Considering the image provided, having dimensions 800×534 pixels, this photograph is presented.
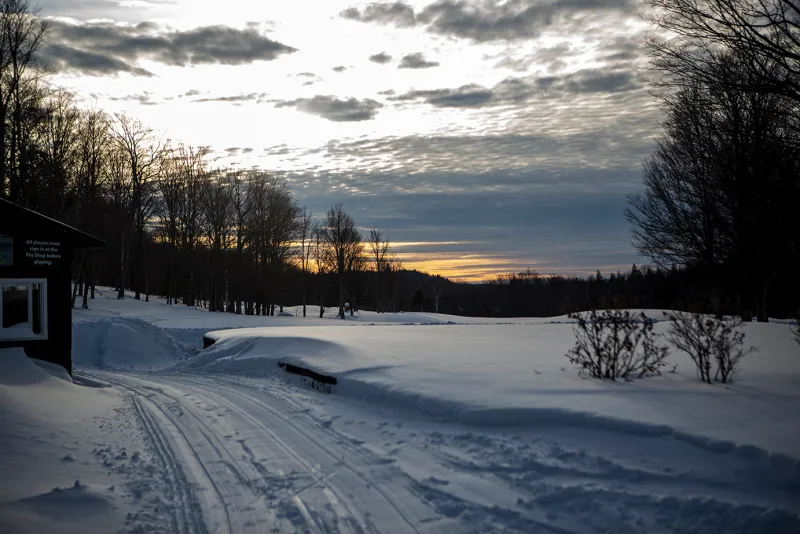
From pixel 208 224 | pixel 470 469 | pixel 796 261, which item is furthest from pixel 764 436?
pixel 208 224

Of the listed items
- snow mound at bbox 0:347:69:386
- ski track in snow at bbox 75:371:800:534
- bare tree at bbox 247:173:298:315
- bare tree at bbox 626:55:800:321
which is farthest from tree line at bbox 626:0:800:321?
bare tree at bbox 247:173:298:315

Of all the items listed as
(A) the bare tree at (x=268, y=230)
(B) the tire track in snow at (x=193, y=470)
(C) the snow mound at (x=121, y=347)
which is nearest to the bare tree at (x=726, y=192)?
(B) the tire track in snow at (x=193, y=470)

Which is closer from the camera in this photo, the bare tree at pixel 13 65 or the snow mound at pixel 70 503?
the snow mound at pixel 70 503

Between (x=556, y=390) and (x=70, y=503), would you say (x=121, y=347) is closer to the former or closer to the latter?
(x=70, y=503)

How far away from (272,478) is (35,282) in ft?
37.6

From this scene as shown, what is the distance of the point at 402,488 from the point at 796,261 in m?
24.1

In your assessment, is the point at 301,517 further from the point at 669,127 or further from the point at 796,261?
the point at 669,127

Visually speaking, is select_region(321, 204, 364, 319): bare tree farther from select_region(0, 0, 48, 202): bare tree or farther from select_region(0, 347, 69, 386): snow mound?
select_region(0, 347, 69, 386): snow mound

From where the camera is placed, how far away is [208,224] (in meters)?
48.8

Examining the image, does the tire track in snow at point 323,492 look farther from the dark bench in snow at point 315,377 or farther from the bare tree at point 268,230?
the bare tree at point 268,230

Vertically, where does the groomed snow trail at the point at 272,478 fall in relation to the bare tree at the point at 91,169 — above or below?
below

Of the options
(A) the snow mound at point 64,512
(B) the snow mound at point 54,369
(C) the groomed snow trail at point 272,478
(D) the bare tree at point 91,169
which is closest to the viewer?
(A) the snow mound at point 64,512

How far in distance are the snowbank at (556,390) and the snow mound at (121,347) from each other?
336 inches

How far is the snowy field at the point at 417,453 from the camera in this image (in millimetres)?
5125
